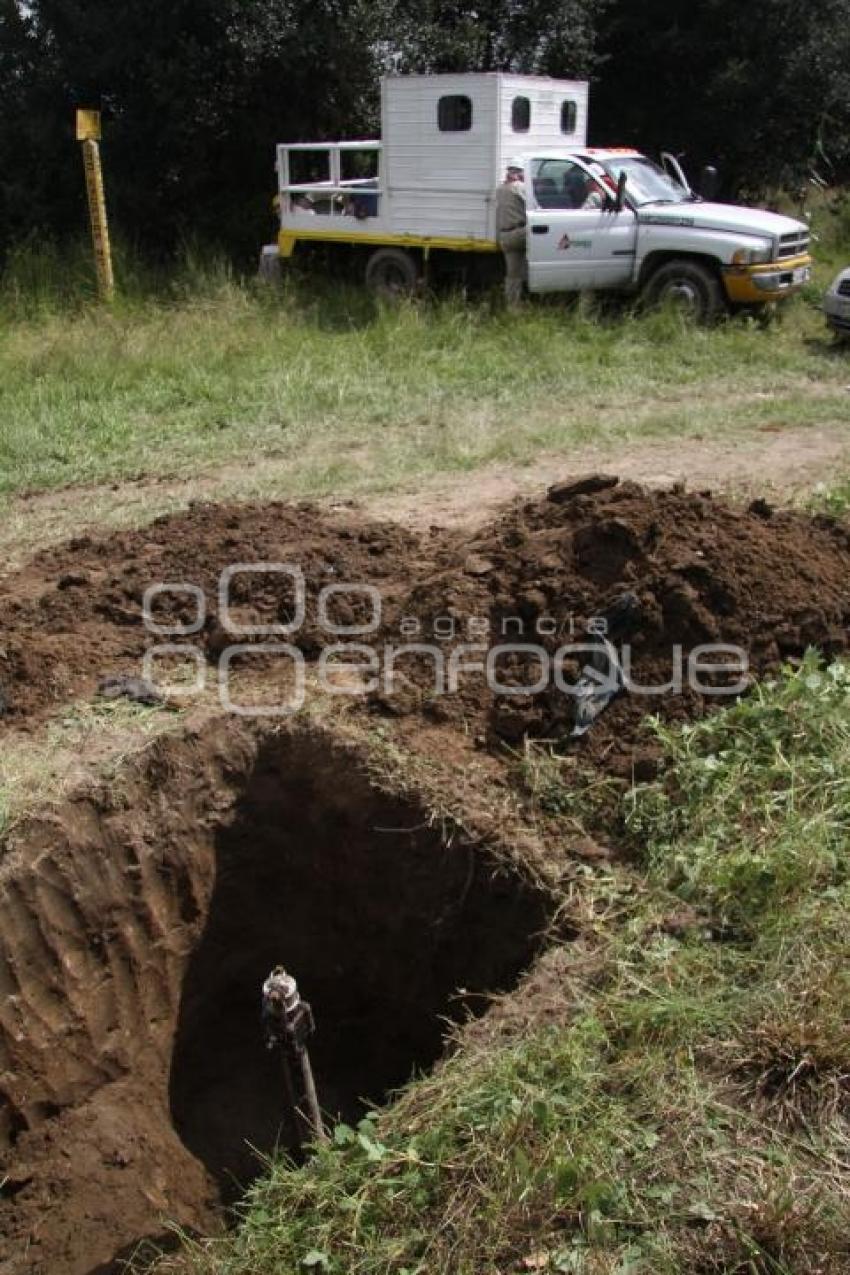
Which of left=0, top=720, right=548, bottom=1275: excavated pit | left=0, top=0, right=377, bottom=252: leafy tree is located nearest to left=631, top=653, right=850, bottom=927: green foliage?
left=0, top=720, right=548, bottom=1275: excavated pit

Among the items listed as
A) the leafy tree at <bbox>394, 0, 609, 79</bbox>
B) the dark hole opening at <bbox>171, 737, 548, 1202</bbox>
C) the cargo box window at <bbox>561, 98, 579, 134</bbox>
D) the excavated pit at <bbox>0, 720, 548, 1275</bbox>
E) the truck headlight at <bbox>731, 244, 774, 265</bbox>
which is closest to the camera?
the excavated pit at <bbox>0, 720, 548, 1275</bbox>

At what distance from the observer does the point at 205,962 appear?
14.8 feet

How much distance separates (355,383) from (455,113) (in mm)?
4461

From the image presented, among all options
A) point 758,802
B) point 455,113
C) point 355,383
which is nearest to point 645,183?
point 455,113

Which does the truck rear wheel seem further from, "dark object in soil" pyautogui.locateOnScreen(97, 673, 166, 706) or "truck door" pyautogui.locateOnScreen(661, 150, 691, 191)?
"dark object in soil" pyautogui.locateOnScreen(97, 673, 166, 706)

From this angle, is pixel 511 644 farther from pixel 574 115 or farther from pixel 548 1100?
pixel 574 115

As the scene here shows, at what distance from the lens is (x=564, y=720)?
4422 millimetres

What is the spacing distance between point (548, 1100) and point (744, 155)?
1751 cm

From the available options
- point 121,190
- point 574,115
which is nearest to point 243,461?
point 574,115

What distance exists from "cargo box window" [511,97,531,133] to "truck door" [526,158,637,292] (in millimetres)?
786

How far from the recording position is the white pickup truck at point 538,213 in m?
11.5

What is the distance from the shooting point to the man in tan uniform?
1192 cm

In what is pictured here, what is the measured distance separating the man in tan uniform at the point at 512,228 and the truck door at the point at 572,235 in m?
0.19

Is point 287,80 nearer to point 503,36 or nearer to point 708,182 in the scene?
point 503,36
